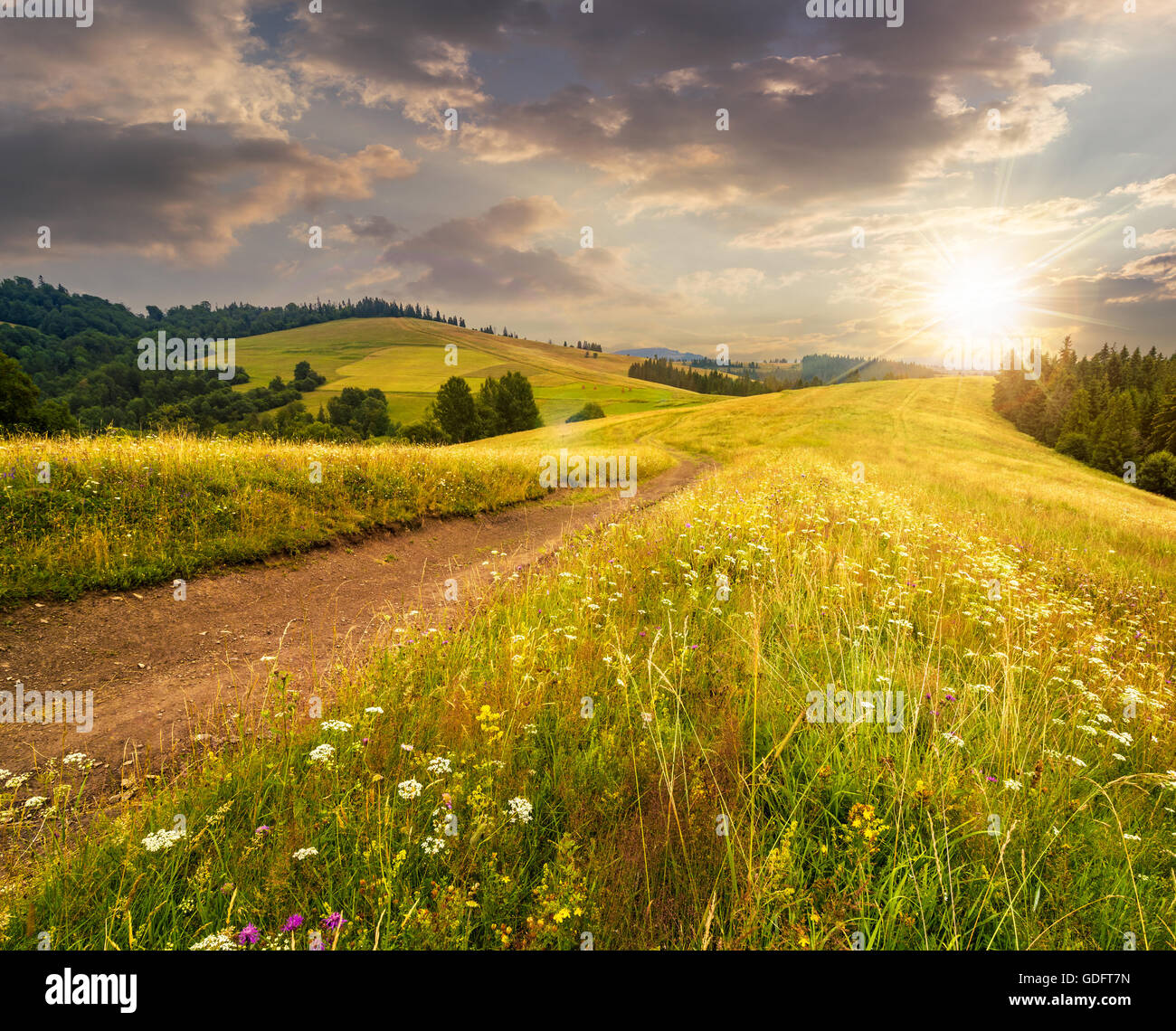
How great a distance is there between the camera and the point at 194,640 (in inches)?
262

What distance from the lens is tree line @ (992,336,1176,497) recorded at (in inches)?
2048

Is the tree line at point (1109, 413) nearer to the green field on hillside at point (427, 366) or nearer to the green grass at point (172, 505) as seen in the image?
the green field on hillside at point (427, 366)

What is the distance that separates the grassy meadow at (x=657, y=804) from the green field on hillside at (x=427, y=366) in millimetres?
80807

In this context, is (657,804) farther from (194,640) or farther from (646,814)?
(194,640)

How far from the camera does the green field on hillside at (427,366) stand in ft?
338

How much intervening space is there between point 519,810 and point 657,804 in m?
0.80

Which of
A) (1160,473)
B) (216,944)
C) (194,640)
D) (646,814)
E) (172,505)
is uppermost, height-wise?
(1160,473)

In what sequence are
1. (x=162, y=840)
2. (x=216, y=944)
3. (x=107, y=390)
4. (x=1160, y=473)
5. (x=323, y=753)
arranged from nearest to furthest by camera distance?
(x=216, y=944) → (x=162, y=840) → (x=323, y=753) → (x=1160, y=473) → (x=107, y=390)

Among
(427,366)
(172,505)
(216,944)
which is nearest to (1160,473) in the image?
(216,944)

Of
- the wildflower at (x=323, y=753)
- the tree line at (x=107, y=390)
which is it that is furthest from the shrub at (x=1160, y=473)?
the tree line at (x=107, y=390)

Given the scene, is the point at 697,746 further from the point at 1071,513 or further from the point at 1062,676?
the point at 1071,513

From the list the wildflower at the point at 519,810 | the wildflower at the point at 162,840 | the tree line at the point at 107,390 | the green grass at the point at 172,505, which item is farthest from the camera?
the tree line at the point at 107,390

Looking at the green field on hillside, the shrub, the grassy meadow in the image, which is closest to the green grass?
the grassy meadow

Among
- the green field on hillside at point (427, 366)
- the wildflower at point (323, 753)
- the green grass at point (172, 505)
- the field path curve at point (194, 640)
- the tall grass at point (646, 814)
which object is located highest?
the green field on hillside at point (427, 366)
